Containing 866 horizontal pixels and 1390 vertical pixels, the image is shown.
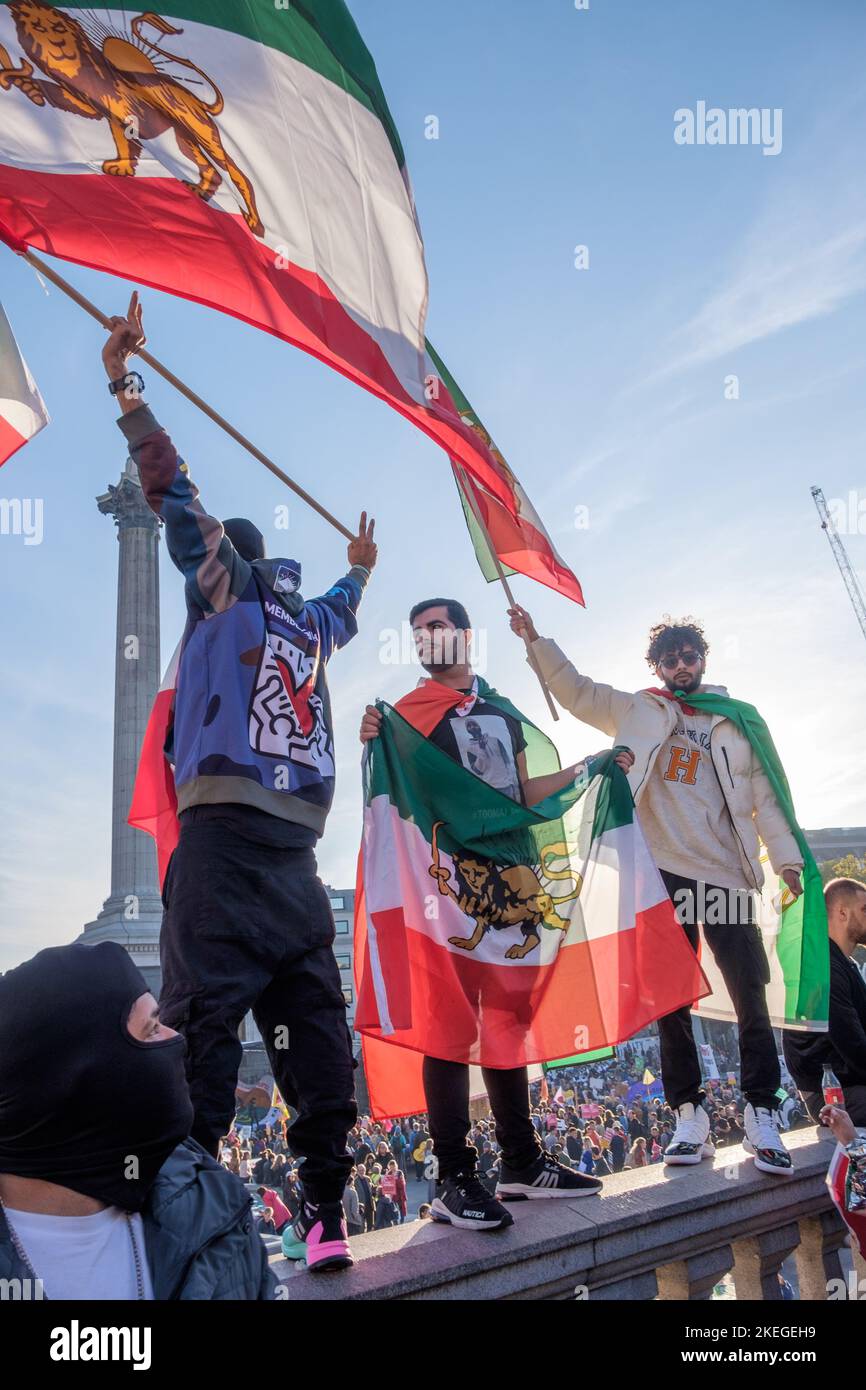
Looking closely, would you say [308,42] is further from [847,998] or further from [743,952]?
[847,998]

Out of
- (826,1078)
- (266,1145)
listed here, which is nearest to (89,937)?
(266,1145)

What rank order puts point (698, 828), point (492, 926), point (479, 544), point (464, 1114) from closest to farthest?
point (464, 1114) < point (492, 926) < point (698, 828) < point (479, 544)

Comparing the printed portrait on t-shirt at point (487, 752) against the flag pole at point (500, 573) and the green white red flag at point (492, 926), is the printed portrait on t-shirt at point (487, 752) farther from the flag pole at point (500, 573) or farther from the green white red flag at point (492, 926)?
the flag pole at point (500, 573)

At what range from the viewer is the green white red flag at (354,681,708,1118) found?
364cm

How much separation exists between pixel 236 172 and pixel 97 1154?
3.48 m

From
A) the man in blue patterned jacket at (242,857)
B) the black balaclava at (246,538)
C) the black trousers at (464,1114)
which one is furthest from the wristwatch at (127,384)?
the black trousers at (464,1114)

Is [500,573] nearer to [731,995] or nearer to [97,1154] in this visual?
[731,995]

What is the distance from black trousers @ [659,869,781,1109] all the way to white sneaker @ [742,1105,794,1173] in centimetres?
6

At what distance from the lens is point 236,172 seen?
3.71 metres

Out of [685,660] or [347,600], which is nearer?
[347,600]

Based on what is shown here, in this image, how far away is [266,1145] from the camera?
16891mm

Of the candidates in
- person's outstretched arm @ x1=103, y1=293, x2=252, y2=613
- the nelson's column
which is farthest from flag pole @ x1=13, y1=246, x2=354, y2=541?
the nelson's column

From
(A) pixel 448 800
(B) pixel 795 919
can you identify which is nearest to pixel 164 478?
(A) pixel 448 800
